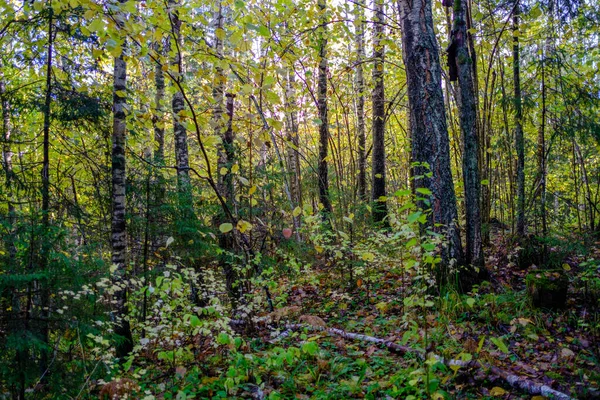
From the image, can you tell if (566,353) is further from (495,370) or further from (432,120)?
(432,120)

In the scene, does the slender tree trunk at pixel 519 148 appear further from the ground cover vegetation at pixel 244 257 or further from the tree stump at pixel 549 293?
the tree stump at pixel 549 293

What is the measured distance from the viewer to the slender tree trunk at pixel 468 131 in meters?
5.34

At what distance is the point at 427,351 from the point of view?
9.59 feet

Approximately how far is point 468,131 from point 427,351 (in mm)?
3772

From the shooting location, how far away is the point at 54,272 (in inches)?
131

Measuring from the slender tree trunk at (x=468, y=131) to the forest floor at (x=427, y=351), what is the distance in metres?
0.56

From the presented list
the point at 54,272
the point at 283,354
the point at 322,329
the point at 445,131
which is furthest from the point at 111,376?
the point at 445,131

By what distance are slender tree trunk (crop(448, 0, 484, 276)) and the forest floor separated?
1.83ft

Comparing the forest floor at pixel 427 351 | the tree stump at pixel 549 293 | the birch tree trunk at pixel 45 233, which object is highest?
the birch tree trunk at pixel 45 233

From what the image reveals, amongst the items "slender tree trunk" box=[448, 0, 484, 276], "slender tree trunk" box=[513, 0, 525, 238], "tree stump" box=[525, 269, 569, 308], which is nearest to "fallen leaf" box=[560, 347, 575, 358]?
"tree stump" box=[525, 269, 569, 308]

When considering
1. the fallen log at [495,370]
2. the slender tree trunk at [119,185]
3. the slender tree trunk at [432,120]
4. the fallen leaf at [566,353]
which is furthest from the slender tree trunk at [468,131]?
the slender tree trunk at [119,185]

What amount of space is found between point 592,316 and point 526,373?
5.71ft

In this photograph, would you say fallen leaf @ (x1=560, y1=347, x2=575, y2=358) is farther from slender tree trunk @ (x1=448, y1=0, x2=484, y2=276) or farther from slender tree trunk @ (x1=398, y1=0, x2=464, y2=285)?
slender tree trunk @ (x1=448, y1=0, x2=484, y2=276)

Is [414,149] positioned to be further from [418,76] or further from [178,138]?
[178,138]
